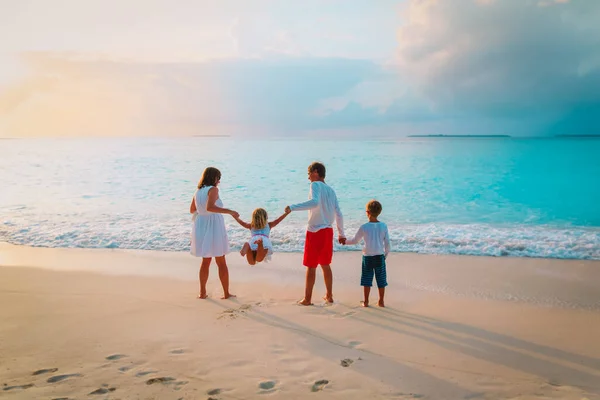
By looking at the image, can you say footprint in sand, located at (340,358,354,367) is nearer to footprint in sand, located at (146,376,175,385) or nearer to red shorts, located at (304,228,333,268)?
footprint in sand, located at (146,376,175,385)

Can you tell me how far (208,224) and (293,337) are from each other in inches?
83.8

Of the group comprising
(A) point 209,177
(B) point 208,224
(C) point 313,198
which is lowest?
(B) point 208,224

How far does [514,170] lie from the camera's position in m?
34.5

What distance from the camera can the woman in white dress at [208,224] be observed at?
5863mm

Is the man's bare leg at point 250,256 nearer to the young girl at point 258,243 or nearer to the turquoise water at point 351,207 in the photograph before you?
the young girl at point 258,243

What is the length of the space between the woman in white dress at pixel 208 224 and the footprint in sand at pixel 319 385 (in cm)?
275

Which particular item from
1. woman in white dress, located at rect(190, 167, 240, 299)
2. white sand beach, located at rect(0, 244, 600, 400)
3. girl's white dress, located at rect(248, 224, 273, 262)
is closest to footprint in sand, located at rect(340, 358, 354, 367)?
white sand beach, located at rect(0, 244, 600, 400)

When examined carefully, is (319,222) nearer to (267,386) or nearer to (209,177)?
(209,177)

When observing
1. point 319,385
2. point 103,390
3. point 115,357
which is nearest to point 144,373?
point 103,390

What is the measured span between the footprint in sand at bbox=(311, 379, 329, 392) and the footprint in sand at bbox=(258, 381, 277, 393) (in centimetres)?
34

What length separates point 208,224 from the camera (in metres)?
6.04

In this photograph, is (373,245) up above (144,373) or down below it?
above

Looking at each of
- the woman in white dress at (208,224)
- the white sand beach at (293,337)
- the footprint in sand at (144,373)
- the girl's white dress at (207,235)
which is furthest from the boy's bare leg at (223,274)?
the footprint in sand at (144,373)

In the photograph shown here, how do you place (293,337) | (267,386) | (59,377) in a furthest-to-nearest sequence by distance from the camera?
1. (293,337)
2. (59,377)
3. (267,386)
